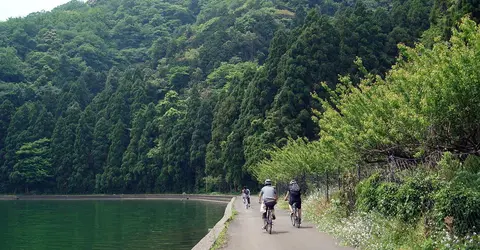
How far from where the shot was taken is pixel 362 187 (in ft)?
49.0

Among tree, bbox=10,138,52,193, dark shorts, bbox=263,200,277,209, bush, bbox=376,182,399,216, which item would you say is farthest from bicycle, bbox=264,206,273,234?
tree, bbox=10,138,52,193

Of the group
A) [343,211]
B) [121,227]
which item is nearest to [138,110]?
[121,227]

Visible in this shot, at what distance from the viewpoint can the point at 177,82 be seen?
98.4 meters

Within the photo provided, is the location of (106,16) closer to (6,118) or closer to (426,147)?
(6,118)

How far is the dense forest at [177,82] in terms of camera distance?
53.6m

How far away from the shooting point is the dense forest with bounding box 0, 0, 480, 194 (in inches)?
2111

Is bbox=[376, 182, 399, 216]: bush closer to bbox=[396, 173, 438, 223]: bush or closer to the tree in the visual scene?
bbox=[396, 173, 438, 223]: bush

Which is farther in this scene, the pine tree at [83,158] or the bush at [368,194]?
the pine tree at [83,158]

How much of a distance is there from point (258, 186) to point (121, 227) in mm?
29097

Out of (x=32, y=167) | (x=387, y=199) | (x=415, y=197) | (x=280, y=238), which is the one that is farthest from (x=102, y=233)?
(x=32, y=167)

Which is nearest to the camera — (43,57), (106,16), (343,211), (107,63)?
(343,211)

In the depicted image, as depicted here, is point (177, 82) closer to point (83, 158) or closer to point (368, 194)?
point (83, 158)

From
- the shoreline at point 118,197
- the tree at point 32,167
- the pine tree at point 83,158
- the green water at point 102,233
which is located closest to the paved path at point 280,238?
the green water at point 102,233

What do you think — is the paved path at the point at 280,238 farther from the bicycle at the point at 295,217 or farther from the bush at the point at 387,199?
the bush at the point at 387,199
